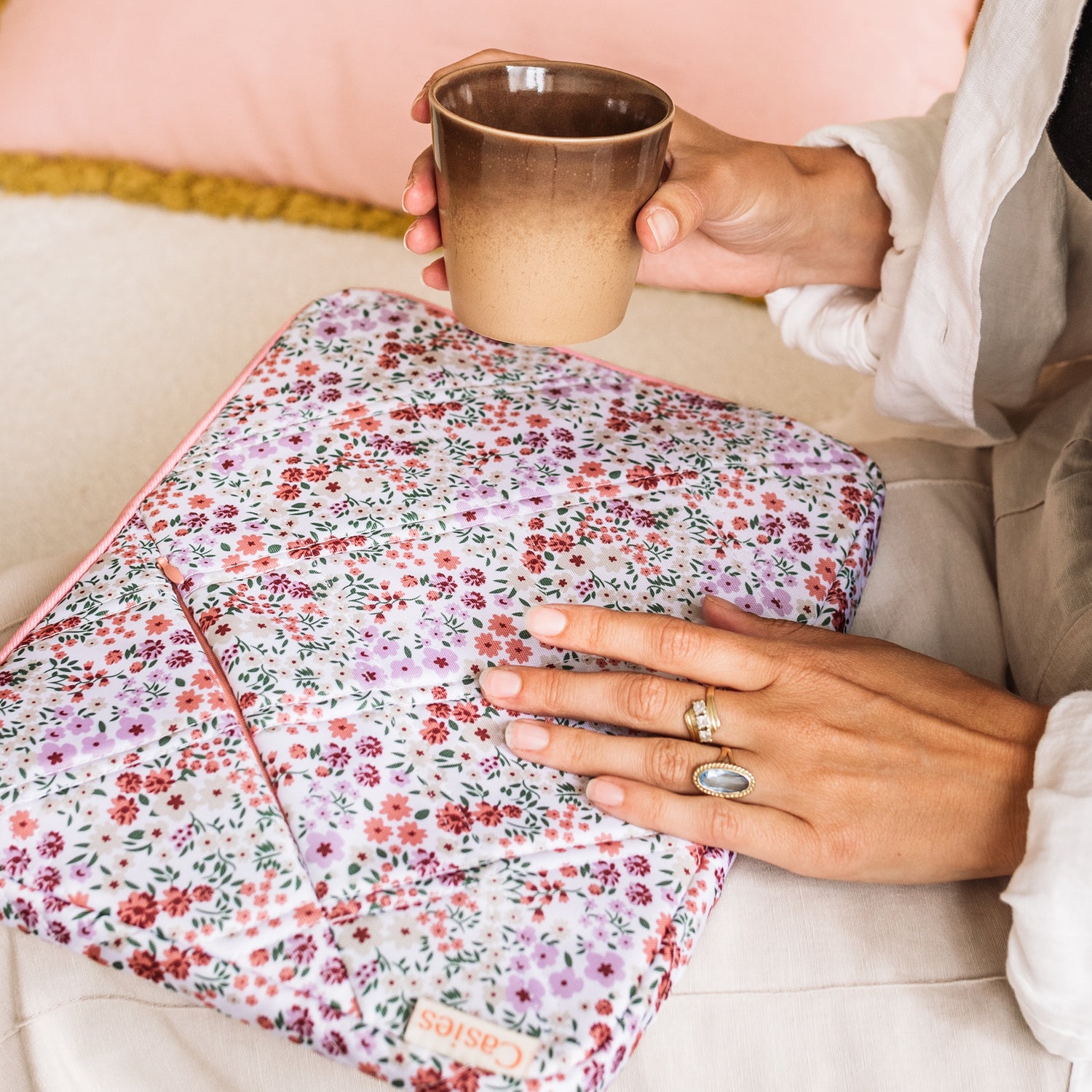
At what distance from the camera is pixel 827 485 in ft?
2.20

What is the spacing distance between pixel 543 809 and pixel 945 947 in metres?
0.21

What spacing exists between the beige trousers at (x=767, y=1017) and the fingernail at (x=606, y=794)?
79mm

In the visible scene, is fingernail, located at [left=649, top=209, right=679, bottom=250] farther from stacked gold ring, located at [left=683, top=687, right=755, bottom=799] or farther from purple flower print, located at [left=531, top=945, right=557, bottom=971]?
purple flower print, located at [left=531, top=945, right=557, bottom=971]

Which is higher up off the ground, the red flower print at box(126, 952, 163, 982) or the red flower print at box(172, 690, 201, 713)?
the red flower print at box(172, 690, 201, 713)

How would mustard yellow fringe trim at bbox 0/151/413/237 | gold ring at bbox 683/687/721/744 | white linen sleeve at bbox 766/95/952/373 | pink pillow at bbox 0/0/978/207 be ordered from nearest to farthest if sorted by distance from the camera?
1. gold ring at bbox 683/687/721/744
2. white linen sleeve at bbox 766/95/952/373
3. pink pillow at bbox 0/0/978/207
4. mustard yellow fringe trim at bbox 0/151/413/237

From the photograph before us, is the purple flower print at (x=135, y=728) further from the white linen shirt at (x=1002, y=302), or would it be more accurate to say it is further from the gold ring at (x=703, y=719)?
the white linen shirt at (x=1002, y=302)

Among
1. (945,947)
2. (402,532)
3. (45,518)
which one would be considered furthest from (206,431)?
(945,947)

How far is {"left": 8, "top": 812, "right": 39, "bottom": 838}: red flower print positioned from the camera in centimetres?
46

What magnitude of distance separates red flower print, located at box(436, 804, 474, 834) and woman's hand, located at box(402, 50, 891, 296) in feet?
0.99

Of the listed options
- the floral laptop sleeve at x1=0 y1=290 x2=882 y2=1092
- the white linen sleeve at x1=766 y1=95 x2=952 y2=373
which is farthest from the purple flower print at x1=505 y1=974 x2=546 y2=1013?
the white linen sleeve at x1=766 y1=95 x2=952 y2=373

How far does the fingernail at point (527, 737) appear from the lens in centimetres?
50

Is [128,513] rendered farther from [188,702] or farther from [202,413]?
[202,413]

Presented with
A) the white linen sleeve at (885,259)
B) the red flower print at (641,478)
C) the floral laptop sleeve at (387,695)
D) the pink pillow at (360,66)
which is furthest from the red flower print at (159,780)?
the pink pillow at (360,66)

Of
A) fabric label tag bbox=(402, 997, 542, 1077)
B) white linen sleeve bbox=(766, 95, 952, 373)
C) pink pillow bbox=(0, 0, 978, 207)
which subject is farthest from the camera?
pink pillow bbox=(0, 0, 978, 207)
